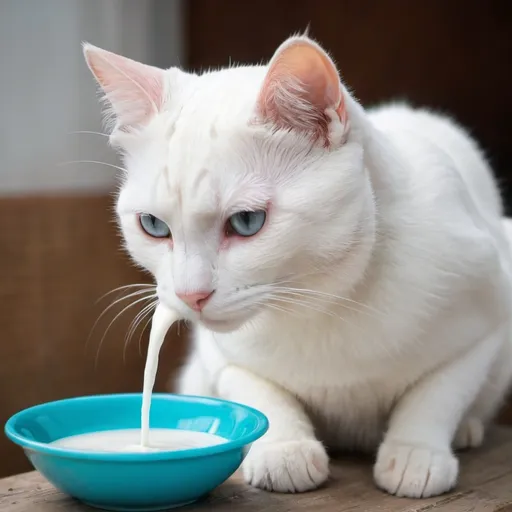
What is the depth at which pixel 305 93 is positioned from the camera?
1.14 m

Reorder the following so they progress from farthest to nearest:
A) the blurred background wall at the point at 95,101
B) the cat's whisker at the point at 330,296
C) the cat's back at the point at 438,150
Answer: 1. the blurred background wall at the point at 95,101
2. the cat's back at the point at 438,150
3. the cat's whisker at the point at 330,296

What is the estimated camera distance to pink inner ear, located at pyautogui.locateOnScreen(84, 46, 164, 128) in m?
1.22

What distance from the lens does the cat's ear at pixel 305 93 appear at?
1.11m

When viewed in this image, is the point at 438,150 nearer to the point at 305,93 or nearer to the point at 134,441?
the point at 305,93

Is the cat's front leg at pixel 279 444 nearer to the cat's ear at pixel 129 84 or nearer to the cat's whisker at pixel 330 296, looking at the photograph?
the cat's whisker at pixel 330 296

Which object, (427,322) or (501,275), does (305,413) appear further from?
(501,275)

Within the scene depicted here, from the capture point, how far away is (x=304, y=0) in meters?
3.04

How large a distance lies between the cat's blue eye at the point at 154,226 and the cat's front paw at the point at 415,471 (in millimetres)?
451

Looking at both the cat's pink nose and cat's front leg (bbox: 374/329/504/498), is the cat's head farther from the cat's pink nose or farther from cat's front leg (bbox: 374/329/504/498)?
cat's front leg (bbox: 374/329/504/498)

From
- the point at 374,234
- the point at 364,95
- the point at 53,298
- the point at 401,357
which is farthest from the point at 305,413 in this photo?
the point at 364,95

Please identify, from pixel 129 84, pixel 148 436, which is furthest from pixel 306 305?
pixel 129 84

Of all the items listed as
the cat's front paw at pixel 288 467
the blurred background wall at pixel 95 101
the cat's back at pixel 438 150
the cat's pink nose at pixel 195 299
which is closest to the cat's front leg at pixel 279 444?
the cat's front paw at pixel 288 467

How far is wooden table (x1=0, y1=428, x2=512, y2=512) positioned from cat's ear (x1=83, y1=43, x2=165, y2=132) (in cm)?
51

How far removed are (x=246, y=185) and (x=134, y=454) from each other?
13.6 inches
